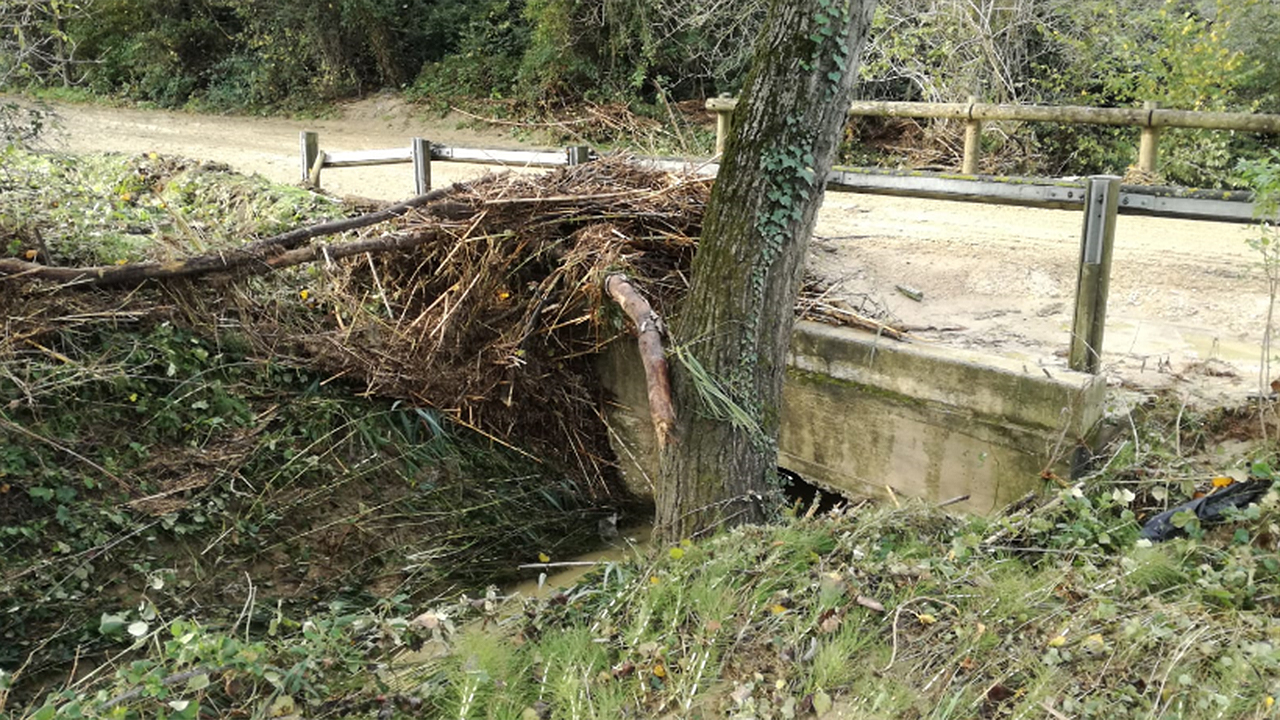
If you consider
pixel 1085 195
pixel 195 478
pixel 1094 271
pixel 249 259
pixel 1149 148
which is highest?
pixel 1149 148

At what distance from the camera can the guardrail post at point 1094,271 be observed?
201 inches

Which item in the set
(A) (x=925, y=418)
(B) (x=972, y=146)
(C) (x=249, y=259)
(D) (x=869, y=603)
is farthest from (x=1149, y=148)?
(C) (x=249, y=259)

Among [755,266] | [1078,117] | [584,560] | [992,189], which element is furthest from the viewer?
[1078,117]

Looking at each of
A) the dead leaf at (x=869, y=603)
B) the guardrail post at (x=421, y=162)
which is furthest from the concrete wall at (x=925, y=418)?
the guardrail post at (x=421, y=162)

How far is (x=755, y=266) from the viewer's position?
484cm

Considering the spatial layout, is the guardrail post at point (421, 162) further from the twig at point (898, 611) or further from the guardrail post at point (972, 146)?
the twig at point (898, 611)

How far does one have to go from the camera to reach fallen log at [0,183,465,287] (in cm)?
634

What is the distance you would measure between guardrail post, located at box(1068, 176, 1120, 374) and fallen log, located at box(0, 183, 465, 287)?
4.28 meters

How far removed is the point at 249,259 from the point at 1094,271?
534 centimetres

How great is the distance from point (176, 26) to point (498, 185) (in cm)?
1911

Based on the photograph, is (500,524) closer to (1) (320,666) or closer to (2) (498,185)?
(2) (498,185)

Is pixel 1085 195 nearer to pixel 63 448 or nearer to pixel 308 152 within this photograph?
pixel 63 448

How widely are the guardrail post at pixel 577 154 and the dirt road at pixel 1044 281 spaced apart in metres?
0.70

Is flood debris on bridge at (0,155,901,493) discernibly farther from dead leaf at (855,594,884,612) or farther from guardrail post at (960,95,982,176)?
A: guardrail post at (960,95,982,176)
